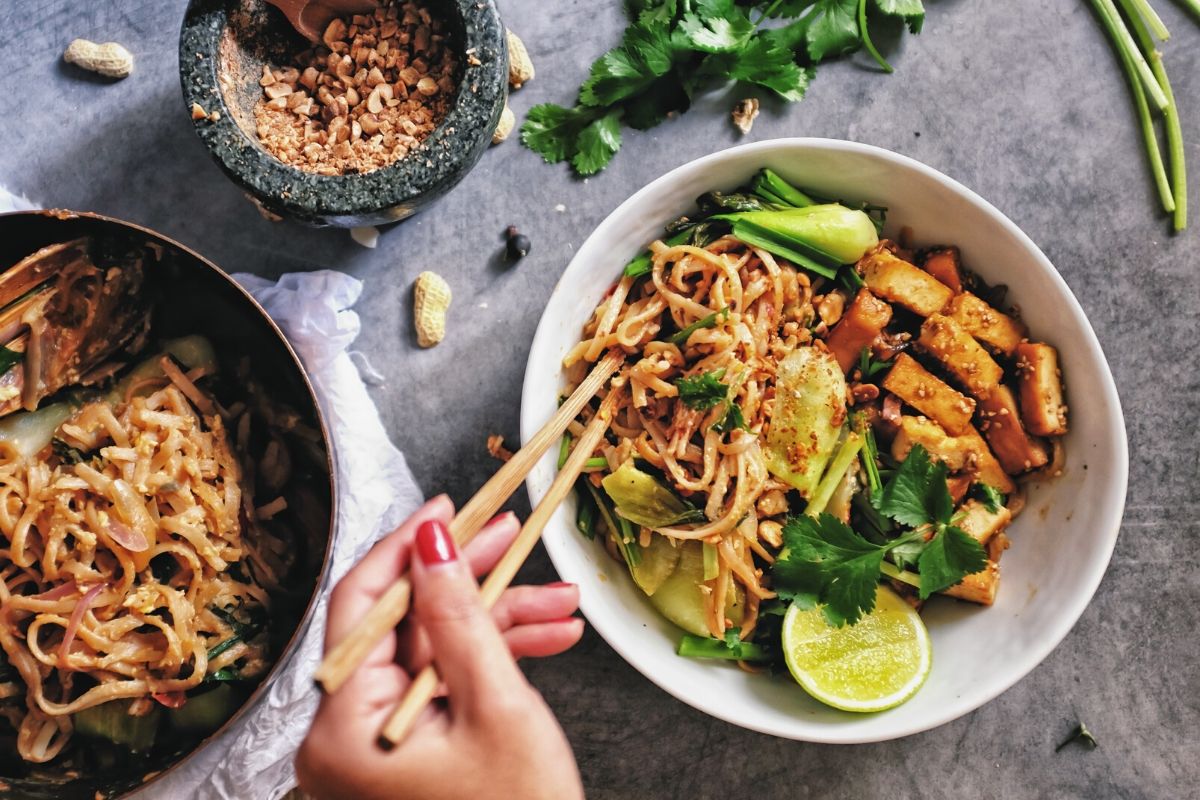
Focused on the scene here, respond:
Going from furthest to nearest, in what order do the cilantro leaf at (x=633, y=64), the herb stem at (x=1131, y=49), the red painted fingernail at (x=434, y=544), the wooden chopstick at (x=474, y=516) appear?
the herb stem at (x=1131, y=49)
the cilantro leaf at (x=633, y=64)
the red painted fingernail at (x=434, y=544)
the wooden chopstick at (x=474, y=516)

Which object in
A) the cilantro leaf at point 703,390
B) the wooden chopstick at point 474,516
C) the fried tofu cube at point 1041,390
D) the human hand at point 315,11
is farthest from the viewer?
the human hand at point 315,11

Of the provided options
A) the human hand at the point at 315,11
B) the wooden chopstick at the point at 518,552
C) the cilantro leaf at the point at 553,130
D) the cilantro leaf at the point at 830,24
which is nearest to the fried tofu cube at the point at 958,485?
the wooden chopstick at the point at 518,552

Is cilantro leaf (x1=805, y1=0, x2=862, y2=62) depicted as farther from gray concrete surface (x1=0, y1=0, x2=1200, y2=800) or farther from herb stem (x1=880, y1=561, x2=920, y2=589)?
herb stem (x1=880, y1=561, x2=920, y2=589)

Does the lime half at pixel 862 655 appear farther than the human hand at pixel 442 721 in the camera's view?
Yes

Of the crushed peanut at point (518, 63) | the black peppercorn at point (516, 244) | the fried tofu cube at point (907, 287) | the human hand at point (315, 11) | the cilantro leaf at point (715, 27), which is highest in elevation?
the cilantro leaf at point (715, 27)

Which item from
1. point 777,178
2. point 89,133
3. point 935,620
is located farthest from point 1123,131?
point 89,133

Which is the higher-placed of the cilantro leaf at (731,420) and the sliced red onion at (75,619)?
the cilantro leaf at (731,420)

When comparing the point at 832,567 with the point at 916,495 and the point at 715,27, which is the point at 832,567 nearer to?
the point at 916,495

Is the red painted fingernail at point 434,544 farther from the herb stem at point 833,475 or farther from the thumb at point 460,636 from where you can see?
the herb stem at point 833,475
